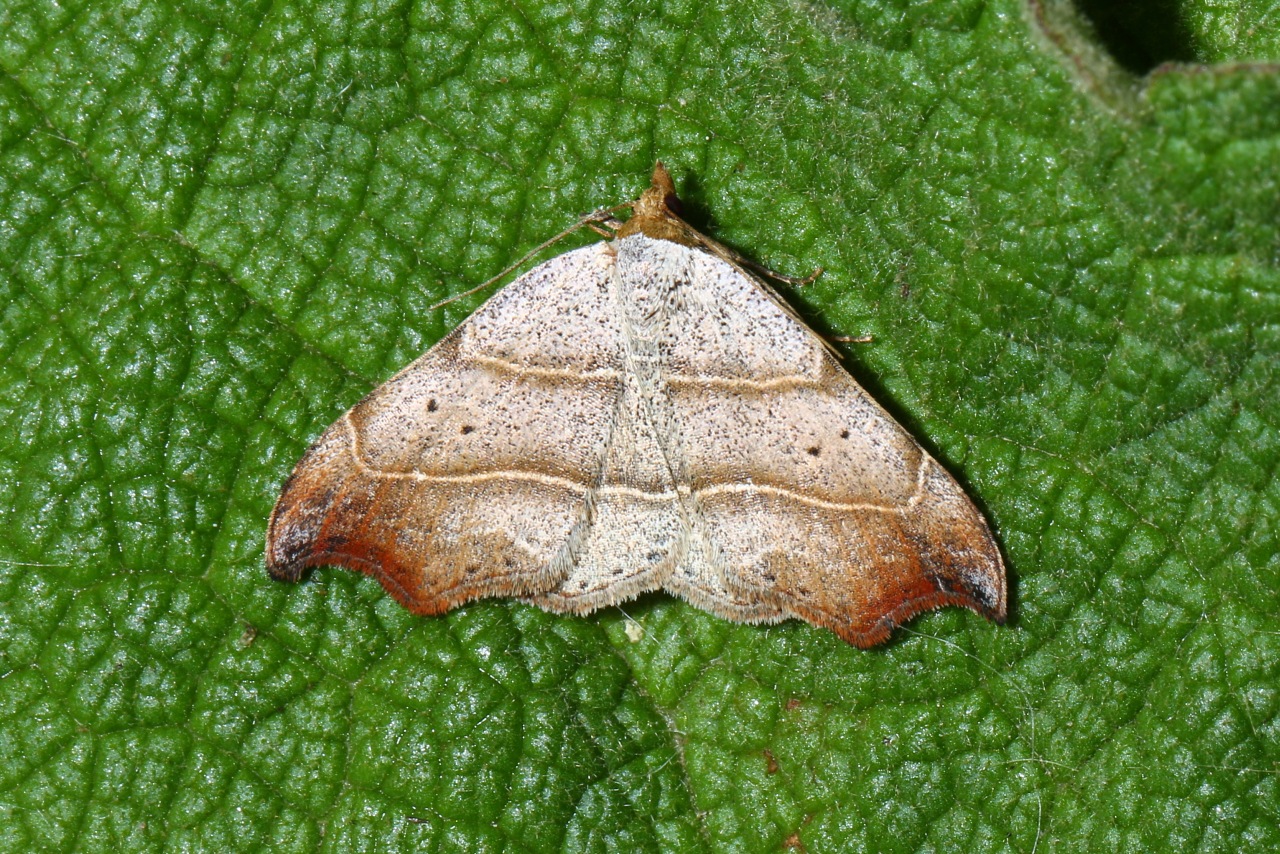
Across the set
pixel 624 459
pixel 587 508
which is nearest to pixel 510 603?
pixel 587 508

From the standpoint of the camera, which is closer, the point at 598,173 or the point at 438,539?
the point at 438,539

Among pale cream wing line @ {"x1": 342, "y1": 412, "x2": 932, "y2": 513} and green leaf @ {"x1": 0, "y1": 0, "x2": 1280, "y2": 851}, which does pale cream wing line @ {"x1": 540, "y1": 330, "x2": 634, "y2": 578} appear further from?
green leaf @ {"x1": 0, "y1": 0, "x2": 1280, "y2": 851}

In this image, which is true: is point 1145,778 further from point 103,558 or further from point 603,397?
point 103,558

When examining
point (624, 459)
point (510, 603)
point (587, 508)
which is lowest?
point (510, 603)

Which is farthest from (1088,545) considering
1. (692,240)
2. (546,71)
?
(546,71)

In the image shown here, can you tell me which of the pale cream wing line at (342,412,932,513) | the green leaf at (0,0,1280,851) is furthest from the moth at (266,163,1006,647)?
the green leaf at (0,0,1280,851)

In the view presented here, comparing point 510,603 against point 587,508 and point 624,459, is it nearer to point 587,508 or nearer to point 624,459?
point 587,508
